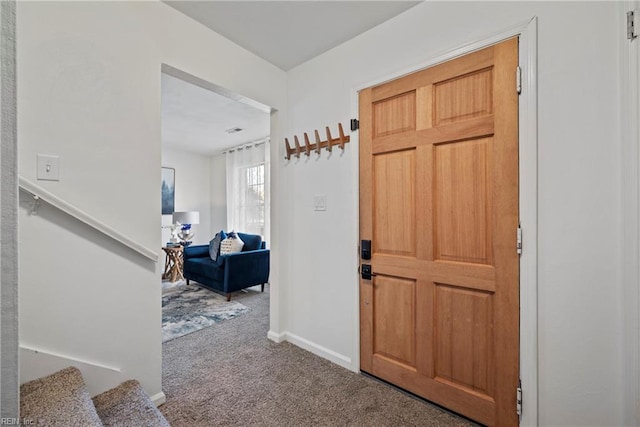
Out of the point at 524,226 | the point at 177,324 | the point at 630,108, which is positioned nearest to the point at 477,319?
the point at 524,226

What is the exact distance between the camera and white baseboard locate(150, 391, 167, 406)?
1.67m

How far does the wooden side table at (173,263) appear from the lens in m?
4.73

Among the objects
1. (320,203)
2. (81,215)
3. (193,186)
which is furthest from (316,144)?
(193,186)

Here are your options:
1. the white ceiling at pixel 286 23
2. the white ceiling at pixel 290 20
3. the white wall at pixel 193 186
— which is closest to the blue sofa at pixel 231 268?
the white wall at pixel 193 186

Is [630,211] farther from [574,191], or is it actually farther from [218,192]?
[218,192]

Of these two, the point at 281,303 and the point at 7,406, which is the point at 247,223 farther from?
the point at 7,406

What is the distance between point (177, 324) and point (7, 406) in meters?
2.81

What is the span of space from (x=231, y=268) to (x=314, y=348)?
1.88 metres

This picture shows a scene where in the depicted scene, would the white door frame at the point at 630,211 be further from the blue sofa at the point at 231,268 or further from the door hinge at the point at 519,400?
the blue sofa at the point at 231,268

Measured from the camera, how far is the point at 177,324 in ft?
9.60

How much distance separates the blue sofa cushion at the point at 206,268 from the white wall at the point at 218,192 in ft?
5.33

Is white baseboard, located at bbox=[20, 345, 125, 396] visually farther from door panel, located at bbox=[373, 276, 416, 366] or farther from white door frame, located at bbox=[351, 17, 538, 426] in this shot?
white door frame, located at bbox=[351, 17, 538, 426]

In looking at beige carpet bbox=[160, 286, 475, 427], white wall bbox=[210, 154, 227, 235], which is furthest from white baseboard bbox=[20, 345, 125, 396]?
white wall bbox=[210, 154, 227, 235]

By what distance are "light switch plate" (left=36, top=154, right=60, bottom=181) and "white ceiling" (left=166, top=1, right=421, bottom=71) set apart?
1180mm
